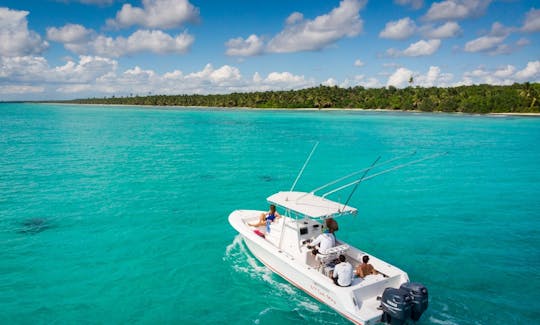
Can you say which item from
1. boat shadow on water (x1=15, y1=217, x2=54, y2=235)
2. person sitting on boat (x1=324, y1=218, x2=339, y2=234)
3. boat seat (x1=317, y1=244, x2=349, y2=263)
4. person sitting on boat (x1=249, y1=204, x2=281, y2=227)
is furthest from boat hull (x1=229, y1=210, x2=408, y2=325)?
boat shadow on water (x1=15, y1=217, x2=54, y2=235)

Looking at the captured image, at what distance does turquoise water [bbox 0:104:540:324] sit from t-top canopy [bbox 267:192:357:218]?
2368 millimetres

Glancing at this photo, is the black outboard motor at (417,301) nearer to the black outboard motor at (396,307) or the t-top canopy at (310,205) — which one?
the black outboard motor at (396,307)

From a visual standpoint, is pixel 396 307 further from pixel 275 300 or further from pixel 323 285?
pixel 275 300

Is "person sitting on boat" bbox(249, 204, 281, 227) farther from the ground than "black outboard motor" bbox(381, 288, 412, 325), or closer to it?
farther from the ground

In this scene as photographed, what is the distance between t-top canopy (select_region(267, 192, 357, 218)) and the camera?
10750 mm

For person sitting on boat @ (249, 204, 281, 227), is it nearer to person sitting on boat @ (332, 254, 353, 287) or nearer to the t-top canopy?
the t-top canopy

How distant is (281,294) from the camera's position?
10711 millimetres

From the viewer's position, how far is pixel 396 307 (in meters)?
8.25

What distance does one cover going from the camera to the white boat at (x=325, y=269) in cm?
846

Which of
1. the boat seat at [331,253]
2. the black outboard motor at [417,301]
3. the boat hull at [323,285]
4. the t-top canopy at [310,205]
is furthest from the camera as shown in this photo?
the t-top canopy at [310,205]

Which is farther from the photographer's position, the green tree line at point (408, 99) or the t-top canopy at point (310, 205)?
the green tree line at point (408, 99)

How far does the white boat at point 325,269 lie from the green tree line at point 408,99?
11619 centimetres

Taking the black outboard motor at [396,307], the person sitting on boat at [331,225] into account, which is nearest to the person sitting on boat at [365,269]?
the black outboard motor at [396,307]

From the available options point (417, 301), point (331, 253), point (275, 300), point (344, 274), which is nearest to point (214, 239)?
point (275, 300)
